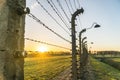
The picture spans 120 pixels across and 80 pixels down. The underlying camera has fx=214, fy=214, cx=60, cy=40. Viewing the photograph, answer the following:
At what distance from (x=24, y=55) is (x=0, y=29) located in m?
0.51

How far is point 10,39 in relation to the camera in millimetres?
2590

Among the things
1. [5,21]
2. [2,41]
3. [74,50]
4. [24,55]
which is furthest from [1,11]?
[74,50]

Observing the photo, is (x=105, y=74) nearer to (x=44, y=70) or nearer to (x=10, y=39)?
(x=44, y=70)

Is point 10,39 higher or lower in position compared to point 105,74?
higher

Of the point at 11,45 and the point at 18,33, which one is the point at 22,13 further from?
the point at 11,45

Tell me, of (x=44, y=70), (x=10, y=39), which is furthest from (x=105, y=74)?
(x=10, y=39)

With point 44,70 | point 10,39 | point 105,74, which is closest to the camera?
point 10,39

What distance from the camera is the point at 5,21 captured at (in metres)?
2.52

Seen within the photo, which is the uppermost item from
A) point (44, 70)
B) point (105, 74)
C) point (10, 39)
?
point (10, 39)

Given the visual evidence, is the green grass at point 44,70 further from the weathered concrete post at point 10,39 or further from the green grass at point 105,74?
the weathered concrete post at point 10,39

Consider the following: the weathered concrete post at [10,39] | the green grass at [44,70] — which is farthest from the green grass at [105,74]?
the weathered concrete post at [10,39]

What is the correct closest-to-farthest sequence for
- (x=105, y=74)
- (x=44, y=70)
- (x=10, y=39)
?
(x=10, y=39) < (x=105, y=74) < (x=44, y=70)

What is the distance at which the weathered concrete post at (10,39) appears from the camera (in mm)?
2486

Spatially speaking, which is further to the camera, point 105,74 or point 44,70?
point 44,70
